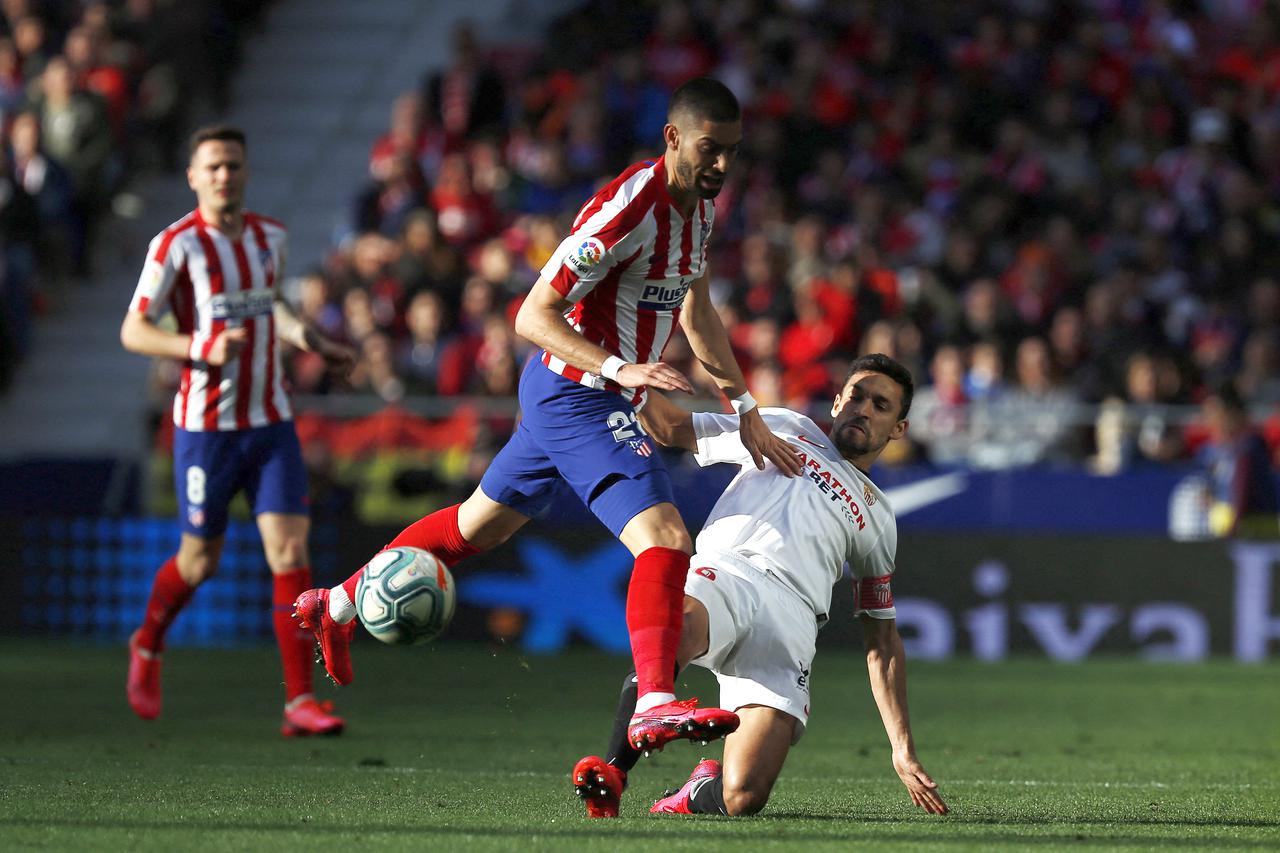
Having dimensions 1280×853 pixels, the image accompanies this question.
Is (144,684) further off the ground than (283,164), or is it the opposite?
(283,164)

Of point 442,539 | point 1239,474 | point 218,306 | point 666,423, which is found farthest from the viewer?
point 1239,474

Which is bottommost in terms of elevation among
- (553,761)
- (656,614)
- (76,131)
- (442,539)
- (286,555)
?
(553,761)

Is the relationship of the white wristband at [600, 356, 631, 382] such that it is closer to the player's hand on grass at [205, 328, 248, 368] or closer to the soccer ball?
the soccer ball

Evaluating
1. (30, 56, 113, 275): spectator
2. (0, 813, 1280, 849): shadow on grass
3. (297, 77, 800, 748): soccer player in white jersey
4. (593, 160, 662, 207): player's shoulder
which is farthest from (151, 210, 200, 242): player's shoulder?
(30, 56, 113, 275): spectator

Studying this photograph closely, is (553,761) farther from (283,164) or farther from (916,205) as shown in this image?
(283,164)

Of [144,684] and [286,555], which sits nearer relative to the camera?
[286,555]

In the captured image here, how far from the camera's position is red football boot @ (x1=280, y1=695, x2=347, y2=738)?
7.94 meters

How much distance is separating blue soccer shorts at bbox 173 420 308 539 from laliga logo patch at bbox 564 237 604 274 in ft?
9.43

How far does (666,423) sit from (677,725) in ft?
4.67

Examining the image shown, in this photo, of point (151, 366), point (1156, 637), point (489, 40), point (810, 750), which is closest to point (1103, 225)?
point (1156, 637)

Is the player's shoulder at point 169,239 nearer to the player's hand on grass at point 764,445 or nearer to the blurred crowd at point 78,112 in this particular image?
the player's hand on grass at point 764,445

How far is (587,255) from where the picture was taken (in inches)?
227

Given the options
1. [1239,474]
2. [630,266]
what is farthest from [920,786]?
[1239,474]

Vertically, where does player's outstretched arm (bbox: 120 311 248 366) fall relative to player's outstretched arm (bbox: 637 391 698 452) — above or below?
above
